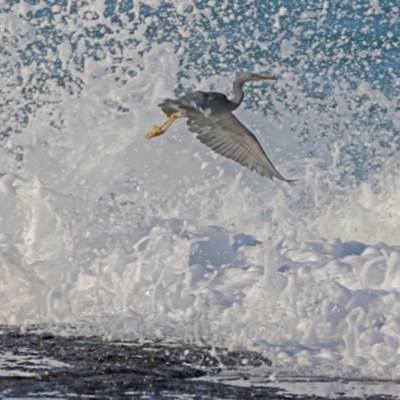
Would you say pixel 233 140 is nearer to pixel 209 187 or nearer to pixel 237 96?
pixel 237 96

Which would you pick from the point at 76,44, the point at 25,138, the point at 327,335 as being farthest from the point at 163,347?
the point at 76,44

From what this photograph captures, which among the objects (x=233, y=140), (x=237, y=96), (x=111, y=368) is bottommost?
(x=111, y=368)

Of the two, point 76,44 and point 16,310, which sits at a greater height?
point 76,44

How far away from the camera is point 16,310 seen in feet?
22.4

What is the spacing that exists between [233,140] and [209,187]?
1495 mm

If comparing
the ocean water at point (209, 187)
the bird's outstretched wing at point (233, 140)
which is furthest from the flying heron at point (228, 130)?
the ocean water at point (209, 187)

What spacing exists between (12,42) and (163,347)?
5.72 m

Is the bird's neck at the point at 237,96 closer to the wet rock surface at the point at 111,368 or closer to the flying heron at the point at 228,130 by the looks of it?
the flying heron at the point at 228,130

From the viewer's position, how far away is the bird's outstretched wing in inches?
314

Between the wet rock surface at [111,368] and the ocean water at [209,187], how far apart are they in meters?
0.22

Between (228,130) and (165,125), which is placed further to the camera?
(228,130)

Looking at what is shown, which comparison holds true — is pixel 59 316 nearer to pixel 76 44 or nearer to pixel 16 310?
pixel 16 310

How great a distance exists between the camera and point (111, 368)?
538 cm

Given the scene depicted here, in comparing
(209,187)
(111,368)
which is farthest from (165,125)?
(111,368)
